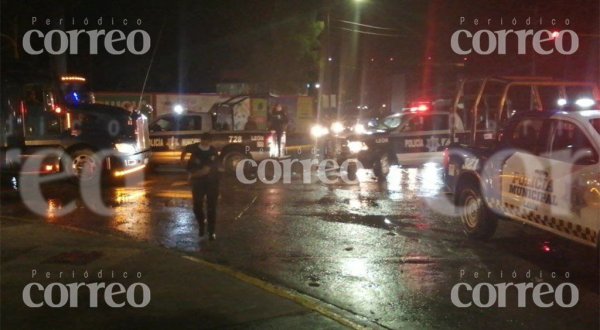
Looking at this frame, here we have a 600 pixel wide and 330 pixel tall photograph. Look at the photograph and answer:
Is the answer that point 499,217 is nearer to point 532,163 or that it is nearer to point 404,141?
point 532,163

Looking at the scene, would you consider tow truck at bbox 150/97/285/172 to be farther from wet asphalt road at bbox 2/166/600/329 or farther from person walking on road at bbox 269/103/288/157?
wet asphalt road at bbox 2/166/600/329

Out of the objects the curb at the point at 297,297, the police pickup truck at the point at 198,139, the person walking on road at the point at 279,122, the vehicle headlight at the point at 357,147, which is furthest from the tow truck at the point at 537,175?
the person walking on road at the point at 279,122

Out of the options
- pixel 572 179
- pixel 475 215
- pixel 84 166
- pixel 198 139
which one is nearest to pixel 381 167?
pixel 198 139

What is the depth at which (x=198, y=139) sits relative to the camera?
1689cm

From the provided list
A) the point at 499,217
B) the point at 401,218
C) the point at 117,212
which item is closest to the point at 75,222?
the point at 117,212

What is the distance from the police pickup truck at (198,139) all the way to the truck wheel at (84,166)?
7.44 feet

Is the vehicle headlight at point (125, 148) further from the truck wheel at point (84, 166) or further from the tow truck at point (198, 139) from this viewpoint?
the tow truck at point (198, 139)

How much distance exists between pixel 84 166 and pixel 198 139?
3.21m

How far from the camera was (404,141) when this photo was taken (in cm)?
1631

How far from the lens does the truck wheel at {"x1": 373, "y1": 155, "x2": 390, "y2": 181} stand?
52.9 ft

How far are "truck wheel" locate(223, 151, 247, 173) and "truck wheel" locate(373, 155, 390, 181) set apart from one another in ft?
11.3

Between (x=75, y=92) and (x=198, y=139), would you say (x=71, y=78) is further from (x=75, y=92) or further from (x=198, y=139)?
(x=198, y=139)

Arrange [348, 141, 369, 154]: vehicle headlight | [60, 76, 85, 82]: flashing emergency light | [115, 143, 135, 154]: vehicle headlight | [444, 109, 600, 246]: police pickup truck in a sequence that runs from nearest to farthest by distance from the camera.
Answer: [444, 109, 600, 246]: police pickup truck, [115, 143, 135, 154]: vehicle headlight, [60, 76, 85, 82]: flashing emergency light, [348, 141, 369, 154]: vehicle headlight

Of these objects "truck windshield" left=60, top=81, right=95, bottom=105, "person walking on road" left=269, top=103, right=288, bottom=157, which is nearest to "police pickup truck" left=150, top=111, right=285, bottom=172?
→ "person walking on road" left=269, top=103, right=288, bottom=157
